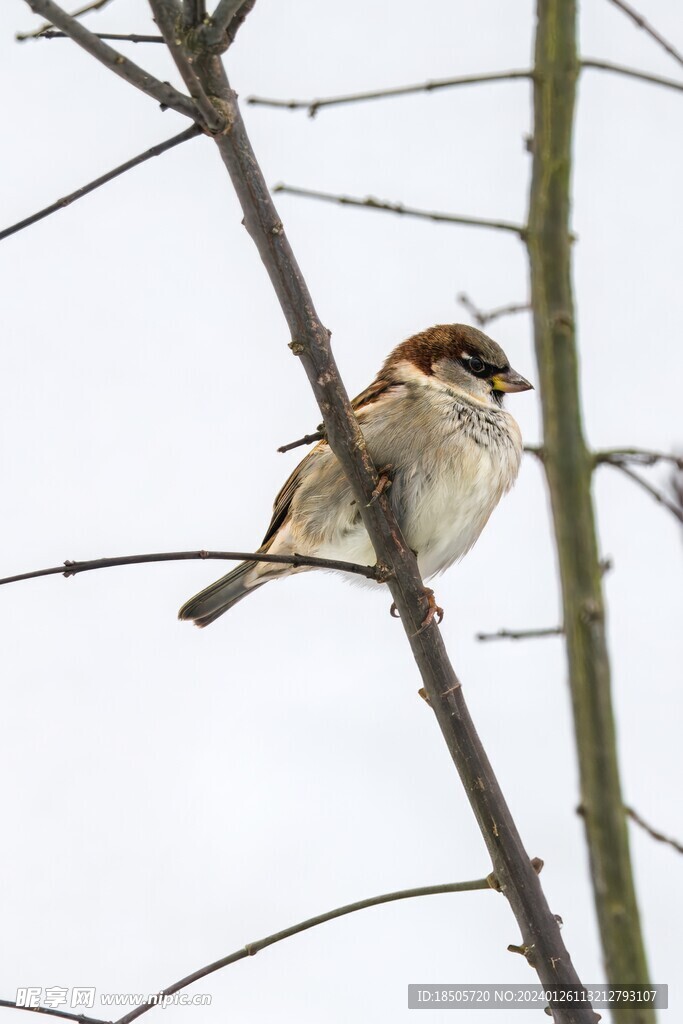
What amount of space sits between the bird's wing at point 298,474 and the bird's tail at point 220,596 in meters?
0.16

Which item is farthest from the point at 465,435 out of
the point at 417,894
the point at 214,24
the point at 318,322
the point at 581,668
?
the point at 581,668

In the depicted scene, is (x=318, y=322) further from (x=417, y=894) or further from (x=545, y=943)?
(x=545, y=943)

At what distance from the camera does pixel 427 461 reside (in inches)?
119

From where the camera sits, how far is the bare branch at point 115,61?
1.56 metres

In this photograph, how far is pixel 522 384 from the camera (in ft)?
11.4

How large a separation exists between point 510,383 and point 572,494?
6.98 ft

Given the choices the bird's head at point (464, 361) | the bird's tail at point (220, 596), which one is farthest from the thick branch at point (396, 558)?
the bird's tail at point (220, 596)

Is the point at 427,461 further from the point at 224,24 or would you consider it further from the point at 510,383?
the point at 224,24

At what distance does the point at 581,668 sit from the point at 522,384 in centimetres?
223

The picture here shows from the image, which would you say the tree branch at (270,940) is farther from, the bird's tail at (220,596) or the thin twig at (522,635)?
the bird's tail at (220,596)

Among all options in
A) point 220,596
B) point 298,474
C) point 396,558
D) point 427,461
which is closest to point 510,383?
point 427,461

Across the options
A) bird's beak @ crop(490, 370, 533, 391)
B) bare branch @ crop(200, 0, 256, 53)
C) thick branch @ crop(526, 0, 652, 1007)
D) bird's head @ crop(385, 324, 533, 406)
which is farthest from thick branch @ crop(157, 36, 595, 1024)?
bird's beak @ crop(490, 370, 533, 391)

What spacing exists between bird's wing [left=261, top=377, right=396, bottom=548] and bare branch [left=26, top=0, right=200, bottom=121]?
5.23ft

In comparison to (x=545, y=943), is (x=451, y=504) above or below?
above
